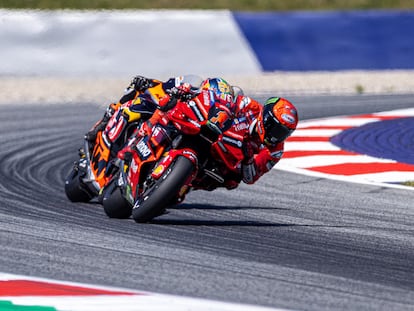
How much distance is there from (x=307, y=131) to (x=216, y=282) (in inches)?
307

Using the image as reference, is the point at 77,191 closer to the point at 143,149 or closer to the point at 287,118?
the point at 143,149

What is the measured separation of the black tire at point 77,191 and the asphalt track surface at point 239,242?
0.26 ft

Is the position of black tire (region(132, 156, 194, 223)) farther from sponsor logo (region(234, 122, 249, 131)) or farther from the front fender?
sponsor logo (region(234, 122, 249, 131))

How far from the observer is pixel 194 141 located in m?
7.84

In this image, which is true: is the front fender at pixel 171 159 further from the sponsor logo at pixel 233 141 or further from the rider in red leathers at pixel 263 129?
the rider in red leathers at pixel 263 129

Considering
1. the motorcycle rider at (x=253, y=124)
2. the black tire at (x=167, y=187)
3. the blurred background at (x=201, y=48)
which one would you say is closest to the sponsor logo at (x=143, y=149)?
the motorcycle rider at (x=253, y=124)

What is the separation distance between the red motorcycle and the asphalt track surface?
0.21 m

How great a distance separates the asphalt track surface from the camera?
19.5ft

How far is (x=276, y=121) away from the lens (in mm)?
7691

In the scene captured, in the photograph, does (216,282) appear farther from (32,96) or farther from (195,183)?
(32,96)

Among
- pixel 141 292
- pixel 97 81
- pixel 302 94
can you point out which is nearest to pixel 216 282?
pixel 141 292

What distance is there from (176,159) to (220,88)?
2.08 feet

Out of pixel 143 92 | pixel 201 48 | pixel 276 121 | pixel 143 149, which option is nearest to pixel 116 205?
pixel 143 149

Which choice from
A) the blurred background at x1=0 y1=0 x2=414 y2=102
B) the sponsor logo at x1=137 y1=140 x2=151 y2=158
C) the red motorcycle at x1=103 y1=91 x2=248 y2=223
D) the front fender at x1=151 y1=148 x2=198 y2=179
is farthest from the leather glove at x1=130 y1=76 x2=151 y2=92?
the blurred background at x1=0 y1=0 x2=414 y2=102
